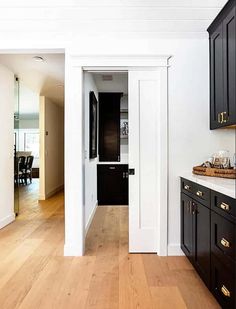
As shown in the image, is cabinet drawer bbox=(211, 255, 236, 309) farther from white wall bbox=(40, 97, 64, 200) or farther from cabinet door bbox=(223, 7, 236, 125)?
white wall bbox=(40, 97, 64, 200)

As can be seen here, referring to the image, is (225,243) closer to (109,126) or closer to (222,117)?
(222,117)

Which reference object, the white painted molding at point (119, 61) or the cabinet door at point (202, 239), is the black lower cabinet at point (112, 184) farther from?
the cabinet door at point (202, 239)

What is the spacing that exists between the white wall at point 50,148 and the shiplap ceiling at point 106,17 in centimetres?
360

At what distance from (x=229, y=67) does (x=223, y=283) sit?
1673 mm

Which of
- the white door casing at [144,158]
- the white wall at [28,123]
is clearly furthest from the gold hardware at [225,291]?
the white wall at [28,123]

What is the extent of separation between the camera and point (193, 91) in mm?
2797

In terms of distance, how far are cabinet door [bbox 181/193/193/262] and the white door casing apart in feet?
1.00

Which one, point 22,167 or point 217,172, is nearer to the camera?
point 217,172

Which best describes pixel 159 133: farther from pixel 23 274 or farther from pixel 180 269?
pixel 23 274

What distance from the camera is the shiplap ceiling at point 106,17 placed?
236cm

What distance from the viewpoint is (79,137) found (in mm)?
2797

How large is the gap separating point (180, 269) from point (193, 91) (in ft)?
5.81

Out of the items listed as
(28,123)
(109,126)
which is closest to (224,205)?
(109,126)

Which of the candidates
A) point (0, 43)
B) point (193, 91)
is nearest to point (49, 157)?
point (0, 43)
